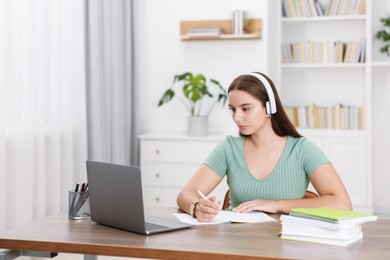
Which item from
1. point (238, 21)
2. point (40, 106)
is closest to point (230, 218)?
point (40, 106)

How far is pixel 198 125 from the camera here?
17.5 feet

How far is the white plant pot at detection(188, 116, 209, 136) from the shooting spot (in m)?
5.34

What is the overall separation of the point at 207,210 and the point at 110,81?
288 centimetres

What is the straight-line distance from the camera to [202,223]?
2.29 m

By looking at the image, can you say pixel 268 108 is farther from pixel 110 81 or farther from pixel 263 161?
pixel 110 81

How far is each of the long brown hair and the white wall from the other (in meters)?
2.69

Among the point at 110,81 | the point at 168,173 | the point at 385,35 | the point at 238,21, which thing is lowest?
the point at 168,173

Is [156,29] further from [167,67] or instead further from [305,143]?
[305,143]

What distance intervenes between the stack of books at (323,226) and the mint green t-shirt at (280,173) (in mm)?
537

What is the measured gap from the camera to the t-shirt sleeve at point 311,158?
2639mm

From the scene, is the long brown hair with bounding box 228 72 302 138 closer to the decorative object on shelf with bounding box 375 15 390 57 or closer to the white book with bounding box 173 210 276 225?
the white book with bounding box 173 210 276 225

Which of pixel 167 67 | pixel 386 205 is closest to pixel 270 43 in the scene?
pixel 167 67

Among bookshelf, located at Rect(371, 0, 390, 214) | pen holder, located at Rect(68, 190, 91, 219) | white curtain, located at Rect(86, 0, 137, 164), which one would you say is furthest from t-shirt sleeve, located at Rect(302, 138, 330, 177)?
bookshelf, located at Rect(371, 0, 390, 214)

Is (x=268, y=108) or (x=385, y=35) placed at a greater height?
(x=385, y=35)
